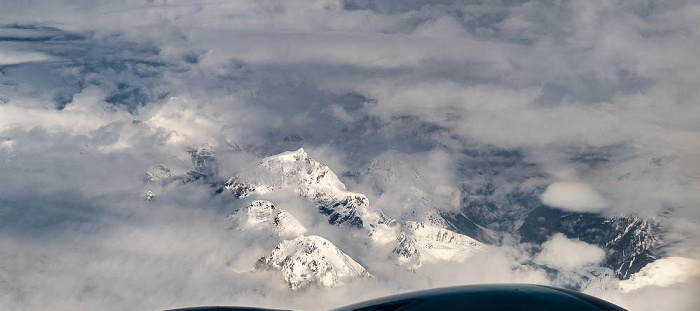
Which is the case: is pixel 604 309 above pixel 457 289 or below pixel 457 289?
above

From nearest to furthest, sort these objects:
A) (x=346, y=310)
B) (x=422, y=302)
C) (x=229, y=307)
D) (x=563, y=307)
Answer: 1. (x=563, y=307)
2. (x=422, y=302)
3. (x=346, y=310)
4. (x=229, y=307)

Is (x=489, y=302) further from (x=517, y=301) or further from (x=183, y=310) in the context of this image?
(x=183, y=310)

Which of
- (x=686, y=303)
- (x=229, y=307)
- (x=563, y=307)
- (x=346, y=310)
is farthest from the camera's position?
(x=229, y=307)

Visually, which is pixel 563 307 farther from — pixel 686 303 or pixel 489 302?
pixel 686 303

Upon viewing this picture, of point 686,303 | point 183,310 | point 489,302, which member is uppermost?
point 489,302

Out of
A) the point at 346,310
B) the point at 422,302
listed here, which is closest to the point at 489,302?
the point at 422,302

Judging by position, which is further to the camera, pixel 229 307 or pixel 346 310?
pixel 229 307

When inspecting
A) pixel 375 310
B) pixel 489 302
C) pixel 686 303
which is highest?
pixel 489 302

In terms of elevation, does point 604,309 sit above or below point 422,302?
above

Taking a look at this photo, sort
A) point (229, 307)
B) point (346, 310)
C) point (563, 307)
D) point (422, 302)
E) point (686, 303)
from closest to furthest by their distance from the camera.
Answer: point (563, 307)
point (422, 302)
point (346, 310)
point (686, 303)
point (229, 307)

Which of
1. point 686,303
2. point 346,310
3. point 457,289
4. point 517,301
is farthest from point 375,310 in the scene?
point 686,303
